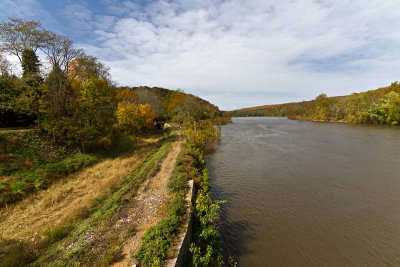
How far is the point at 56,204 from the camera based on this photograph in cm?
1157

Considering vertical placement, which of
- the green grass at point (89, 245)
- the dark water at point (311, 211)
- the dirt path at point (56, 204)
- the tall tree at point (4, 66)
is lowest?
the dark water at point (311, 211)

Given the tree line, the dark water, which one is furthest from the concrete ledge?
the tree line

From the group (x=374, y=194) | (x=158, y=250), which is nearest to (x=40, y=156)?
(x=158, y=250)

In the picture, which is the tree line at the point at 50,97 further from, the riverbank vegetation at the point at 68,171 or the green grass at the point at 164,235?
the green grass at the point at 164,235

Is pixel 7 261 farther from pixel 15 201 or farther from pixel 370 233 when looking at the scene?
pixel 370 233

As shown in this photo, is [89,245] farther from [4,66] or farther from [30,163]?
[4,66]

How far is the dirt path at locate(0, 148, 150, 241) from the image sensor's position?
903 cm

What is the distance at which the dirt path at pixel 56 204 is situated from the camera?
9031 millimetres

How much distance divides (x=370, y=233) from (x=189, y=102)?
38.7 meters

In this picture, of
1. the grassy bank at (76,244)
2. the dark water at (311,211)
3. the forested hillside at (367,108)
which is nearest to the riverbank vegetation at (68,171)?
the grassy bank at (76,244)

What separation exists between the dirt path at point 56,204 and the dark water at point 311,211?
9187 mm

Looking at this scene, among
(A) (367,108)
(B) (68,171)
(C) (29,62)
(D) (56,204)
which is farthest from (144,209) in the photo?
(A) (367,108)

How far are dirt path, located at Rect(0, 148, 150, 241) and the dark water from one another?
9187 mm

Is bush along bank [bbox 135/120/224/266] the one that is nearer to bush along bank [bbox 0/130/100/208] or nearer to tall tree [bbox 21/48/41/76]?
bush along bank [bbox 0/130/100/208]
